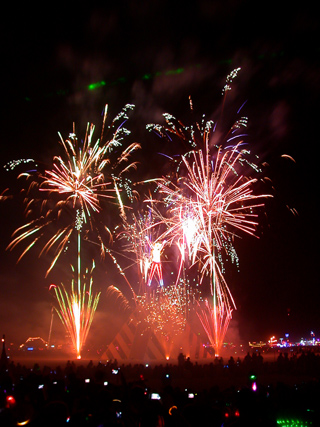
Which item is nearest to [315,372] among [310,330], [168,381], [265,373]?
[265,373]

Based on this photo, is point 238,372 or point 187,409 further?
point 238,372

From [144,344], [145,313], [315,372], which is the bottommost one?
[315,372]

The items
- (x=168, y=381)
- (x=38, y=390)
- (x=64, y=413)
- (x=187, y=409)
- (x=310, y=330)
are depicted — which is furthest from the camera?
(x=310, y=330)

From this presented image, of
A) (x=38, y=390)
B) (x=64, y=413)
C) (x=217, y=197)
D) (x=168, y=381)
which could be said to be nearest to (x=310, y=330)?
(x=217, y=197)

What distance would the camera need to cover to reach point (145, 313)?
1583 inches

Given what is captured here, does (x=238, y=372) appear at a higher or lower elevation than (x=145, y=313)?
lower

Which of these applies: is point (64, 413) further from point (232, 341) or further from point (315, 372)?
point (232, 341)

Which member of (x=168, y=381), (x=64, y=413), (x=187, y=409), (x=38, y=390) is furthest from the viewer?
(x=168, y=381)

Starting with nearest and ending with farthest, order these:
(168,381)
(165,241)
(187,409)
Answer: (187,409)
(168,381)
(165,241)

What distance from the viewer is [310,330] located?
147ft

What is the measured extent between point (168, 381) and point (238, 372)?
5514mm

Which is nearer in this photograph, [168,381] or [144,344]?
[168,381]

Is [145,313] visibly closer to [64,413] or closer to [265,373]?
[265,373]

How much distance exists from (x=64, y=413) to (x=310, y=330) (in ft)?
147
